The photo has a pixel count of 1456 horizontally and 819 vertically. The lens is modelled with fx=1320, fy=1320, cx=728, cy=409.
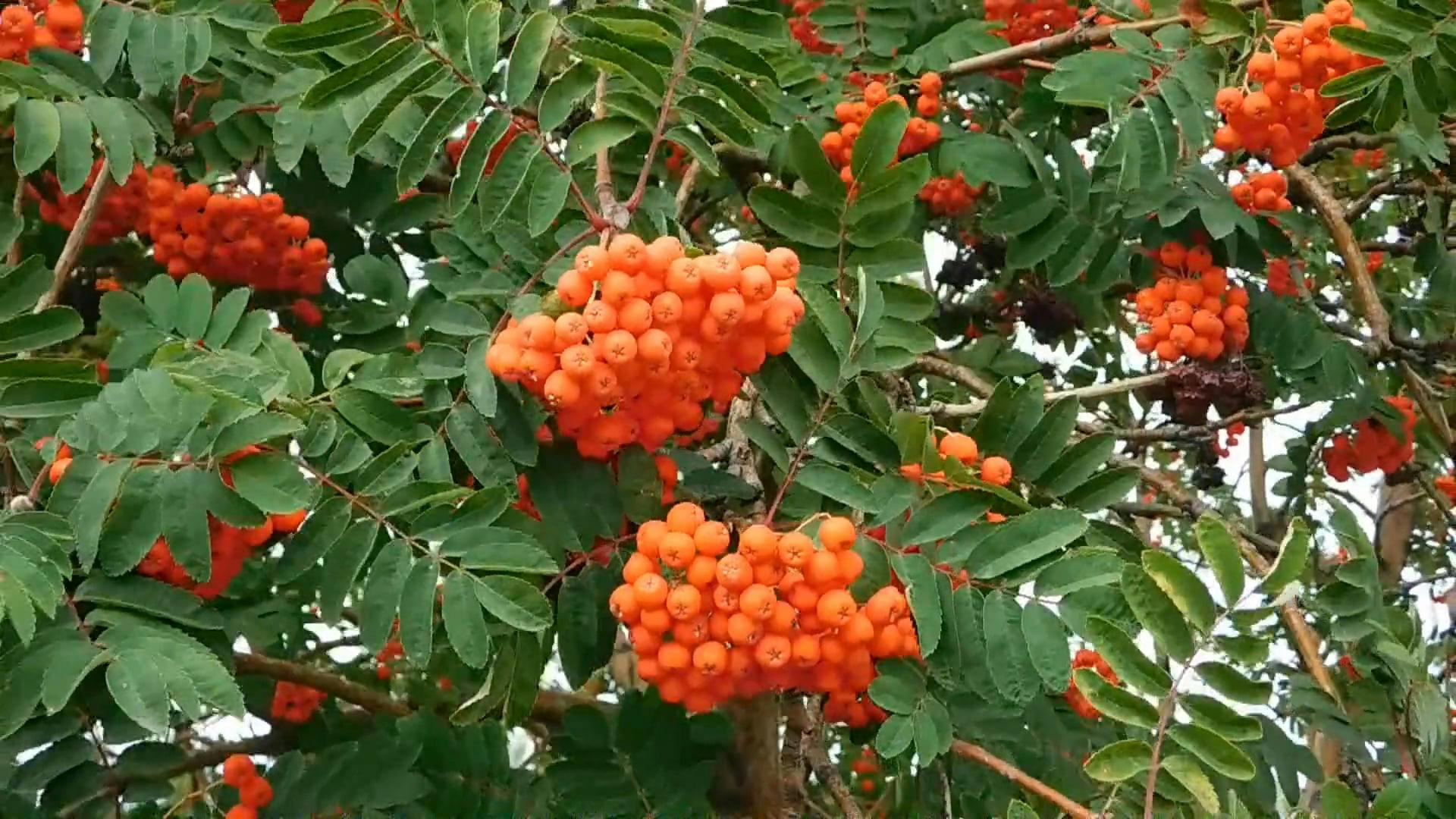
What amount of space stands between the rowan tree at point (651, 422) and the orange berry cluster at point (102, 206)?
0.01m

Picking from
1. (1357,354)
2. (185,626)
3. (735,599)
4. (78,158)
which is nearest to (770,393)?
(735,599)

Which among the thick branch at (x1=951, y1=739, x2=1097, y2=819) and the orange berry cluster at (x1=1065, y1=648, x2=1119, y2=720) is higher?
the thick branch at (x1=951, y1=739, x2=1097, y2=819)

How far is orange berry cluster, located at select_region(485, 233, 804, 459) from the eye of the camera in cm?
177

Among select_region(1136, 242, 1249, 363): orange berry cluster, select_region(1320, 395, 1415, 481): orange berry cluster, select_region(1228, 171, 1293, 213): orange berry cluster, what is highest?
select_region(1228, 171, 1293, 213): orange berry cluster

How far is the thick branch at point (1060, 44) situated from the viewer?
309 centimetres

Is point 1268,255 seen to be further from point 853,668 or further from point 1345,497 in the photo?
point 853,668

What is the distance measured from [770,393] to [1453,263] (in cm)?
254

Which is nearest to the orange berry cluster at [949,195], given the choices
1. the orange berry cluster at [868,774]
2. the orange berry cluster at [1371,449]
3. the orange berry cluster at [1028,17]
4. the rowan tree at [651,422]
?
the rowan tree at [651,422]

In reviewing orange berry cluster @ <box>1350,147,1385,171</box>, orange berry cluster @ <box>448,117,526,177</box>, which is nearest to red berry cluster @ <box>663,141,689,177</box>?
orange berry cluster @ <box>448,117,526,177</box>

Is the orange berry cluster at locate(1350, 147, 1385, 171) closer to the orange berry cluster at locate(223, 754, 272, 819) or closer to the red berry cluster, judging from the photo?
the red berry cluster

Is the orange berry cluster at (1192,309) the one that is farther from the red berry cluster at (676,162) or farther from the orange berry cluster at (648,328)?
the orange berry cluster at (648,328)

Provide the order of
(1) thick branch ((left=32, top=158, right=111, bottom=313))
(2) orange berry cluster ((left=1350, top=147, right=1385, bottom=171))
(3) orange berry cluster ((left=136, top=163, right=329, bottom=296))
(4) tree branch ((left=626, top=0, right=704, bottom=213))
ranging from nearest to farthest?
(4) tree branch ((left=626, top=0, right=704, bottom=213)) < (1) thick branch ((left=32, top=158, right=111, bottom=313)) < (3) orange berry cluster ((left=136, top=163, right=329, bottom=296)) < (2) orange berry cluster ((left=1350, top=147, right=1385, bottom=171))

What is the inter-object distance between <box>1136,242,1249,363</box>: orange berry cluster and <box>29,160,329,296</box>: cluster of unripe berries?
203 cm

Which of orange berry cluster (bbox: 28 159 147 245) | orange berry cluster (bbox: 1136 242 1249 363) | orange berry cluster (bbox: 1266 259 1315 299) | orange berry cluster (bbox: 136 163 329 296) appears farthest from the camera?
orange berry cluster (bbox: 1266 259 1315 299)
